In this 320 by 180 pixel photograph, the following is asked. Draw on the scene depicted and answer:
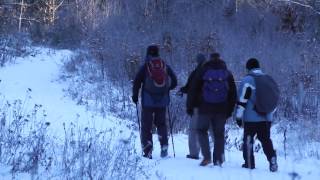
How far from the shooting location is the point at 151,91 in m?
9.23

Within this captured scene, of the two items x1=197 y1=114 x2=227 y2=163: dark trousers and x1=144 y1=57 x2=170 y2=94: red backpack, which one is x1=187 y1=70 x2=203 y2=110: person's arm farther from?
x1=144 y1=57 x2=170 y2=94: red backpack

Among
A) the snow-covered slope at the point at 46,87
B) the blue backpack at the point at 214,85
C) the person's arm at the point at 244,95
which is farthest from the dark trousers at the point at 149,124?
the snow-covered slope at the point at 46,87

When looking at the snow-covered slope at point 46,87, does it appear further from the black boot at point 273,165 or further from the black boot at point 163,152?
the black boot at point 273,165

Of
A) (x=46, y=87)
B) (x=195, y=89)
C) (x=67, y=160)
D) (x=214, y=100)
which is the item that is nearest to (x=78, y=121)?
(x=195, y=89)

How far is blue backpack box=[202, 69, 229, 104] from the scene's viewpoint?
28.3ft

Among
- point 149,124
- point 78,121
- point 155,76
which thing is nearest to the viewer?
point 155,76

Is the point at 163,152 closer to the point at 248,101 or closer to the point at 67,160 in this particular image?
the point at 248,101

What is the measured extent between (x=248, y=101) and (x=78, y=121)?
5129mm

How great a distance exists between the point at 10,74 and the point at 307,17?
13.9m

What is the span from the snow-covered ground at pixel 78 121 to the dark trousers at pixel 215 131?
19 centimetres

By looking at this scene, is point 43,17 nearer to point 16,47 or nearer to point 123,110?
point 16,47

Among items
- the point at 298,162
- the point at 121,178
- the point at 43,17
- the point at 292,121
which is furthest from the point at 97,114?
the point at 43,17

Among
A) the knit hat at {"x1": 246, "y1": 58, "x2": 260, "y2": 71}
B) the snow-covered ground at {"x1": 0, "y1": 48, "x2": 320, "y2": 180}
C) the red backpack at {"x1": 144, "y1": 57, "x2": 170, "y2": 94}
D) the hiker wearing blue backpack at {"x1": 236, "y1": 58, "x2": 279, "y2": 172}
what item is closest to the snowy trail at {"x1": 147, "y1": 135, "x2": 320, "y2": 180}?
the snow-covered ground at {"x1": 0, "y1": 48, "x2": 320, "y2": 180}

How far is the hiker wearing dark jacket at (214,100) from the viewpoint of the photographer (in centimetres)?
866
